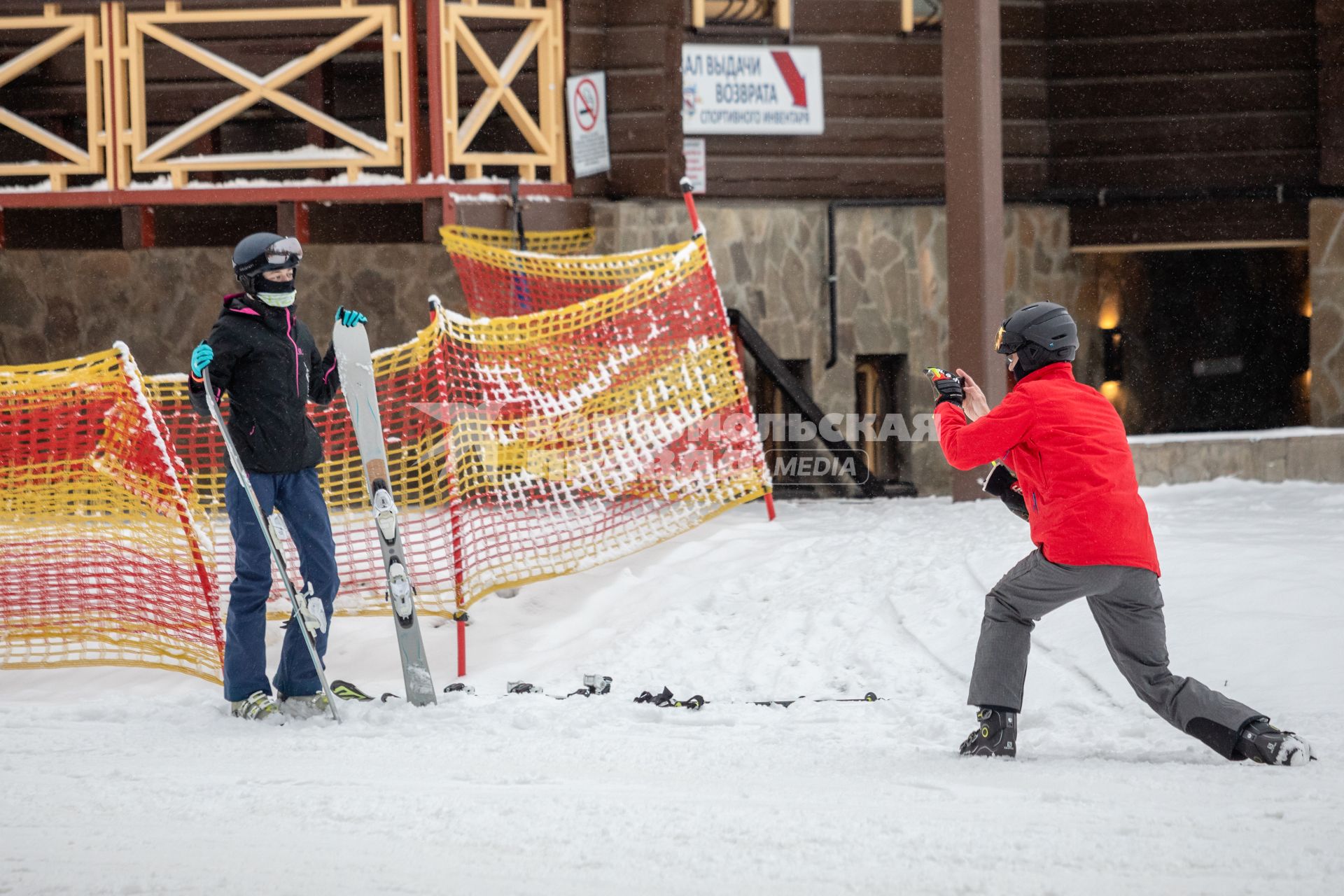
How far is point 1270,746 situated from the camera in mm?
3979

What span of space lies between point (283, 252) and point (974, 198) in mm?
5337

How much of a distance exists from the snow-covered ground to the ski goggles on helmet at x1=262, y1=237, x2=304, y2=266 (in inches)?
69.0

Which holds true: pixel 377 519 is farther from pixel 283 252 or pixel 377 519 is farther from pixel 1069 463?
pixel 1069 463

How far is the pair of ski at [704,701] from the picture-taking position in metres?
5.11

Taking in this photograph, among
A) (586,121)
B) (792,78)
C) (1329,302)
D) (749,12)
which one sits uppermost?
(749,12)

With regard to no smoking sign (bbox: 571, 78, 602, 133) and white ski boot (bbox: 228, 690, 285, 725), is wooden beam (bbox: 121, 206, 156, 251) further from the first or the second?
white ski boot (bbox: 228, 690, 285, 725)

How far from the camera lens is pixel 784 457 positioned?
37.9 feet

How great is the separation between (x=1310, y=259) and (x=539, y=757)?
9566mm

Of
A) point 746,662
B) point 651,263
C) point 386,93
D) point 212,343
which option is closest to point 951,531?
point 746,662

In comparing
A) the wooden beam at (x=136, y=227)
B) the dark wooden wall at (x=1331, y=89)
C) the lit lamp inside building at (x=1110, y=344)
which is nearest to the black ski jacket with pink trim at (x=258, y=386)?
the wooden beam at (x=136, y=227)

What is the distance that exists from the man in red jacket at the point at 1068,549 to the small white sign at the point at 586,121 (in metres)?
6.74

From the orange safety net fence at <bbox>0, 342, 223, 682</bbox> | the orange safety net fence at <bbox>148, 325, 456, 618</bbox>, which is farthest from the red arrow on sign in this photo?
the orange safety net fence at <bbox>0, 342, 223, 682</bbox>

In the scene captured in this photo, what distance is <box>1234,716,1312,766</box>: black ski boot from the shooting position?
398 cm

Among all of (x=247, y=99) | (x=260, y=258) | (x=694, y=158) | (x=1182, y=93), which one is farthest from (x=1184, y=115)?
(x=260, y=258)
